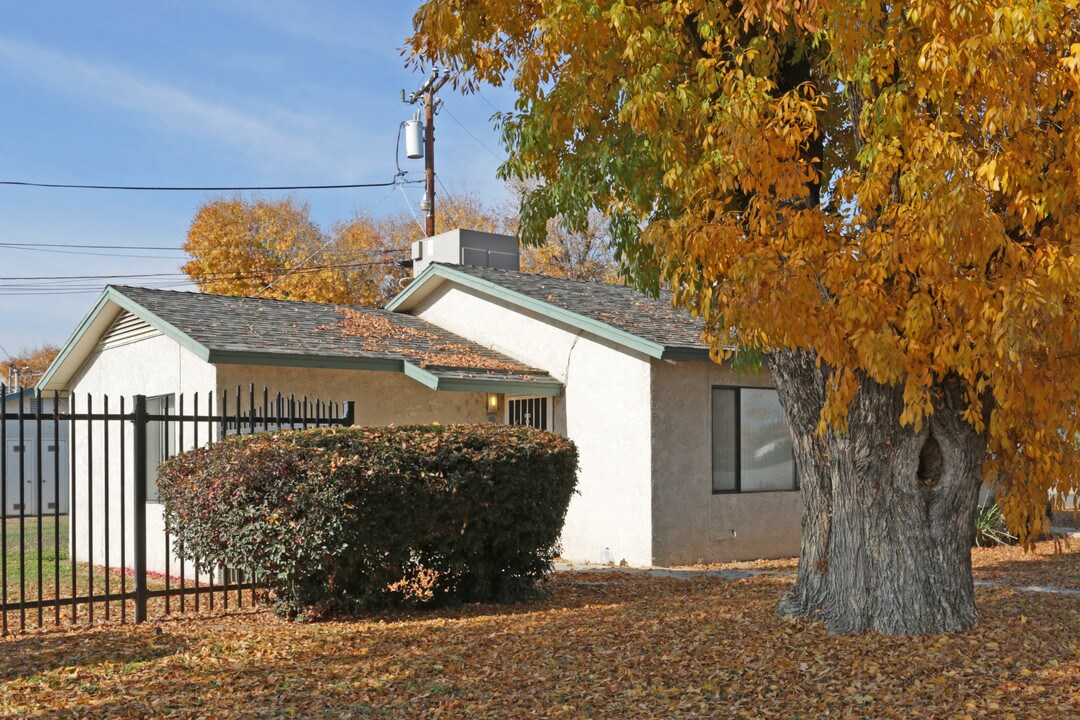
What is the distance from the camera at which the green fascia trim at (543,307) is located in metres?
13.1

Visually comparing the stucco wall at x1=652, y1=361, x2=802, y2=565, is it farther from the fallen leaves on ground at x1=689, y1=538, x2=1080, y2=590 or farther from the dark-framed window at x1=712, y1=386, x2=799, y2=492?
the fallen leaves on ground at x1=689, y1=538, x2=1080, y2=590

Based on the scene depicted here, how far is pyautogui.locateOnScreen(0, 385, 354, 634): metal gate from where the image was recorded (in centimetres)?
880

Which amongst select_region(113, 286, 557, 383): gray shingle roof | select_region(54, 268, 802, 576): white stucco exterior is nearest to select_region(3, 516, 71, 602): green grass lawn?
select_region(54, 268, 802, 576): white stucco exterior

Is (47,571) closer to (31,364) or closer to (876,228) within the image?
(876,228)

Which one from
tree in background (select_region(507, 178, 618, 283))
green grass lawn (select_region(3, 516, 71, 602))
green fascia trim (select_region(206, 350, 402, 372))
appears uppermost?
tree in background (select_region(507, 178, 618, 283))

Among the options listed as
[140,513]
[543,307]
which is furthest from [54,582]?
[543,307]

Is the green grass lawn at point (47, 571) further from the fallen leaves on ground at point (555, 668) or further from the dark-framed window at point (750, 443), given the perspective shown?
the dark-framed window at point (750, 443)

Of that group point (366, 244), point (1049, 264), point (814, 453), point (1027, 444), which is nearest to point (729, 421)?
point (814, 453)

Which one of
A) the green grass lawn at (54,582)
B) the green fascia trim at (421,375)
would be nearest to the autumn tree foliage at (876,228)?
the green fascia trim at (421,375)

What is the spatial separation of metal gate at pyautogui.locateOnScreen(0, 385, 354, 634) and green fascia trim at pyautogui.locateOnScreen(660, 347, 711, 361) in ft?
13.2

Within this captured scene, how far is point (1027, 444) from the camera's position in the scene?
7.01 m

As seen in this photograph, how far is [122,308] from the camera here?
Result: 48.8 feet

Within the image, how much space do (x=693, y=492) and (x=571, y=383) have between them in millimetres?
2223

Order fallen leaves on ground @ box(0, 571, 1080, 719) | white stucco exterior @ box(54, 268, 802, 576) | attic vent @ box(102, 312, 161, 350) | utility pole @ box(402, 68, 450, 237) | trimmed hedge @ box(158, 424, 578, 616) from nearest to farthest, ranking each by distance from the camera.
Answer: fallen leaves on ground @ box(0, 571, 1080, 719), trimmed hedge @ box(158, 424, 578, 616), white stucco exterior @ box(54, 268, 802, 576), attic vent @ box(102, 312, 161, 350), utility pole @ box(402, 68, 450, 237)
